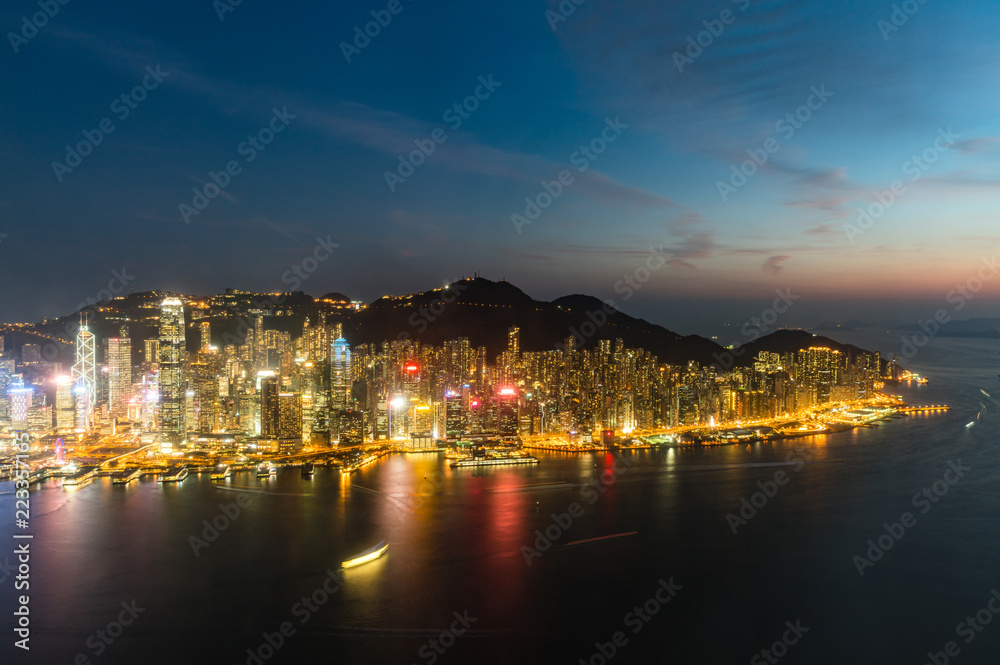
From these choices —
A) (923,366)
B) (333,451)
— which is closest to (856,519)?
(333,451)

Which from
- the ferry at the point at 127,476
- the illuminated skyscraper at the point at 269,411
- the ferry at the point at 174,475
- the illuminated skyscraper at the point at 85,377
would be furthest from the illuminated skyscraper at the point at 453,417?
the illuminated skyscraper at the point at 85,377

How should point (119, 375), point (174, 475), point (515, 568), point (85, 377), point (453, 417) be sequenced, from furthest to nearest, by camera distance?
point (119, 375)
point (85, 377)
point (453, 417)
point (174, 475)
point (515, 568)

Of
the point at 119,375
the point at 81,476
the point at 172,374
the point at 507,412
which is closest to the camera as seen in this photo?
the point at 81,476

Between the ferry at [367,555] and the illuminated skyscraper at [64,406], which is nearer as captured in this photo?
the ferry at [367,555]

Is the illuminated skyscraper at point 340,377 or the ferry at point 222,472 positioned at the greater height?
the illuminated skyscraper at point 340,377

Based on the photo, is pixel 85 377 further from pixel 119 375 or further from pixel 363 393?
pixel 363 393

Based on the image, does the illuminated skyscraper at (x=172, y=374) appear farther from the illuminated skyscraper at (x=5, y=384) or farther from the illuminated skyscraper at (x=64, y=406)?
the illuminated skyscraper at (x=5, y=384)

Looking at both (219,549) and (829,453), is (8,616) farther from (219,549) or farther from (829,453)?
(829,453)

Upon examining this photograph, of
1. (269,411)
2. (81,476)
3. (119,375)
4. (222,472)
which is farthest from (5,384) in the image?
(222,472)
